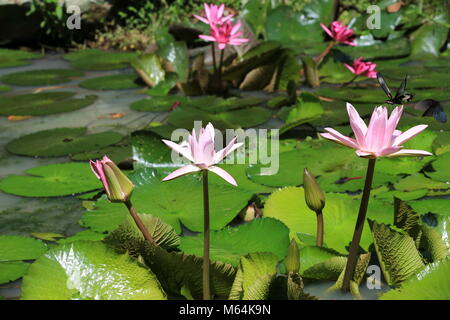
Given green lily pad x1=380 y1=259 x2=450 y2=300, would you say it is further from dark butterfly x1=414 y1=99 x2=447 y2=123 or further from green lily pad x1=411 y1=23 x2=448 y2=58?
green lily pad x1=411 y1=23 x2=448 y2=58

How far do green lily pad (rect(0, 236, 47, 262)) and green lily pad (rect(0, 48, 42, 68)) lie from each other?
2.88 meters

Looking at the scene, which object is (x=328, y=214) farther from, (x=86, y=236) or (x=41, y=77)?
(x=41, y=77)

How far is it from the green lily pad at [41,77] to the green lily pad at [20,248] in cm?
207

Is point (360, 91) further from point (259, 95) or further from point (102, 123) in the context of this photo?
point (102, 123)

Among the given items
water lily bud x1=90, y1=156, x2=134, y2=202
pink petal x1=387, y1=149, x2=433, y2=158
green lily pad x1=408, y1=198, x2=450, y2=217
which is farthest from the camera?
green lily pad x1=408, y1=198, x2=450, y2=217

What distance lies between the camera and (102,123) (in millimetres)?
2334

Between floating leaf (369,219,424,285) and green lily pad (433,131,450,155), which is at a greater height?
floating leaf (369,219,424,285)

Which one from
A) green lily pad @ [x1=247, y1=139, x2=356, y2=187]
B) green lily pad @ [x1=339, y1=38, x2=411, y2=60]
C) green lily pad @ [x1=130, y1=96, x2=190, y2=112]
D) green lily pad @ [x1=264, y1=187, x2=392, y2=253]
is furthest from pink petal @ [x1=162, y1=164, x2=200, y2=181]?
green lily pad @ [x1=339, y1=38, x2=411, y2=60]

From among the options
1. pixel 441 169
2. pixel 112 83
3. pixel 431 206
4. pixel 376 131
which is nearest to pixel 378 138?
pixel 376 131

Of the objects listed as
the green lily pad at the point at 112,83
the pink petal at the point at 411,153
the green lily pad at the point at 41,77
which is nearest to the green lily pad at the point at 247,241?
the pink petal at the point at 411,153

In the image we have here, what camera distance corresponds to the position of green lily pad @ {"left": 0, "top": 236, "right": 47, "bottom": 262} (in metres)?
1.17

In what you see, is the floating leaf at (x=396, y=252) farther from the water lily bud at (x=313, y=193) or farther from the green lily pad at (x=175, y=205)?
the green lily pad at (x=175, y=205)

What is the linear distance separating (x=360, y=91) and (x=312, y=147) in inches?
37.0

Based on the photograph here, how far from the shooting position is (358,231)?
869 mm
